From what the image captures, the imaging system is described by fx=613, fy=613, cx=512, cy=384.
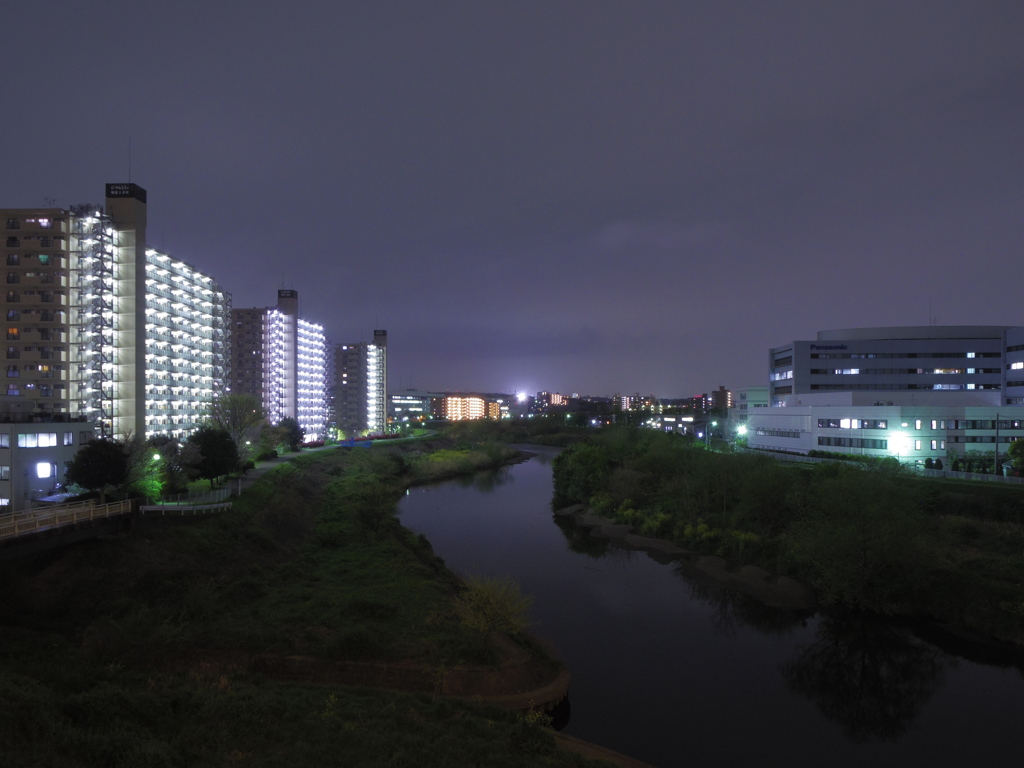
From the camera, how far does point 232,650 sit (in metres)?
17.5

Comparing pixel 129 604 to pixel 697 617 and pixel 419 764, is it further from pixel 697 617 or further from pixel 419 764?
pixel 697 617

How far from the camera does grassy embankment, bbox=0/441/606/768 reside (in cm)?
1158

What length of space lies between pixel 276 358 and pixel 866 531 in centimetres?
8785

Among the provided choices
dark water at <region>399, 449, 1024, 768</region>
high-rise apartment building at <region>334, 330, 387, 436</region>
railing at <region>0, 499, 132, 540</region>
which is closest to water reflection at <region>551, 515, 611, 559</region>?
dark water at <region>399, 449, 1024, 768</region>

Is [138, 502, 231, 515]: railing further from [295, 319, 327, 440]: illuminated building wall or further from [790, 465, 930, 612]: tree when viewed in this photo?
[295, 319, 327, 440]: illuminated building wall

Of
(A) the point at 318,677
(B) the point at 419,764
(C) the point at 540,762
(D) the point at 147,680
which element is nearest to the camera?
(B) the point at 419,764

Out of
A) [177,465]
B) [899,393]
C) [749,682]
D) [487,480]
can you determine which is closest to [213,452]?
[177,465]

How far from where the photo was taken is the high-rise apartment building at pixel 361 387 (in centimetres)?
13012

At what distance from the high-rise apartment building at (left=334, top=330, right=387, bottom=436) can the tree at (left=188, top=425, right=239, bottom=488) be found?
94.3 meters

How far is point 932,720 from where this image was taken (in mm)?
17766

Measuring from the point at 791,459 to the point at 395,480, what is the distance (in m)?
37.5

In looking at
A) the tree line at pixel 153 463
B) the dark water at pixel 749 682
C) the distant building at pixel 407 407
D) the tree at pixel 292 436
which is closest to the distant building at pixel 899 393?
the dark water at pixel 749 682

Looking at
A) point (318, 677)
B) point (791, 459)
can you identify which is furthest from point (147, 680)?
point (791, 459)

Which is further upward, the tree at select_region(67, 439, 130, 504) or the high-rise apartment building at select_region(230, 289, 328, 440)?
the high-rise apartment building at select_region(230, 289, 328, 440)
